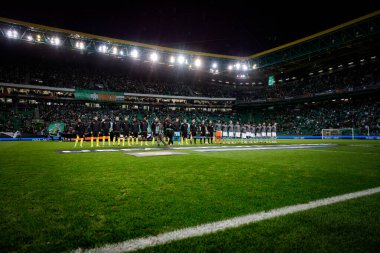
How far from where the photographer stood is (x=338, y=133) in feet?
117

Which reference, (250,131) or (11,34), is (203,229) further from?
(11,34)

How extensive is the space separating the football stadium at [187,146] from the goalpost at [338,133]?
17 centimetres

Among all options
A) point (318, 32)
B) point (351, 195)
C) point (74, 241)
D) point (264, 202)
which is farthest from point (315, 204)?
point (318, 32)

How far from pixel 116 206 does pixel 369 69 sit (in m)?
52.5

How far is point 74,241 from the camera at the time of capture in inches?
76.5

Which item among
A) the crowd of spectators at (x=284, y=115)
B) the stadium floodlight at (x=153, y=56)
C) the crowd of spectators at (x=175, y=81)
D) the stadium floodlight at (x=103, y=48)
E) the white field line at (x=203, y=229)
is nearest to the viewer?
the white field line at (x=203, y=229)

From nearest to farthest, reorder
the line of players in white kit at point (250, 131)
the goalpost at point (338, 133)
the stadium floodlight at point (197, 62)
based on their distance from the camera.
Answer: the line of players in white kit at point (250, 131) < the goalpost at point (338, 133) < the stadium floodlight at point (197, 62)

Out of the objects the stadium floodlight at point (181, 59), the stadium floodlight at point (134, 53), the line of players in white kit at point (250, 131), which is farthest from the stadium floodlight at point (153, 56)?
the line of players in white kit at point (250, 131)

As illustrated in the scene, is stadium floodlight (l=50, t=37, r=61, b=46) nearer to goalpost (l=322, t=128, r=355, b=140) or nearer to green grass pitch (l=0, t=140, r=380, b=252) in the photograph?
green grass pitch (l=0, t=140, r=380, b=252)

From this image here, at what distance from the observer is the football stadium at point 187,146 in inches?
85.6

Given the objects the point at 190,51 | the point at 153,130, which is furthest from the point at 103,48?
the point at 153,130

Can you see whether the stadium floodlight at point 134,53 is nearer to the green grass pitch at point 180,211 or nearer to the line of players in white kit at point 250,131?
the line of players in white kit at point 250,131

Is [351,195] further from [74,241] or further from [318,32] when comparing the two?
[318,32]

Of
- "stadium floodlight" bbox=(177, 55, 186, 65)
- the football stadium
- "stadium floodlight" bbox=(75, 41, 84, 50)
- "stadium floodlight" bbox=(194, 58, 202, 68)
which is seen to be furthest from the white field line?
"stadium floodlight" bbox=(194, 58, 202, 68)
